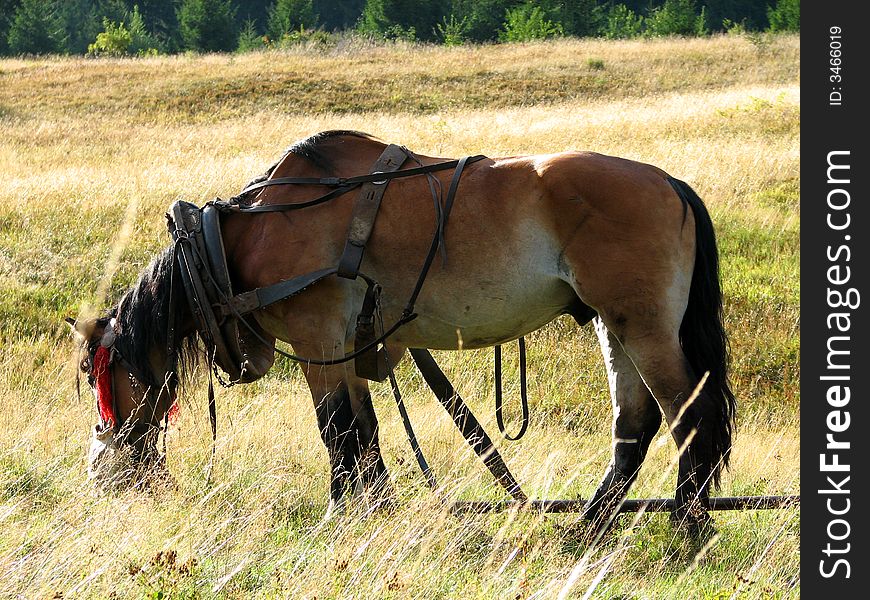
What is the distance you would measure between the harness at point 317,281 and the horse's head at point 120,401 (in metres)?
0.22

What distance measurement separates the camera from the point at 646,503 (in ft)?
13.1

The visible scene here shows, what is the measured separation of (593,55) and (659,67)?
334 cm

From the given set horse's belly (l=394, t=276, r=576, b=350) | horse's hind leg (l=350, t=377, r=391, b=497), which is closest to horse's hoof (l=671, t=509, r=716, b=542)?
horse's belly (l=394, t=276, r=576, b=350)

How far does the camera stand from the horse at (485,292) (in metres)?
4.17

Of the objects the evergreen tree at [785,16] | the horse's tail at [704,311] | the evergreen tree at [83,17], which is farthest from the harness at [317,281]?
the evergreen tree at [83,17]

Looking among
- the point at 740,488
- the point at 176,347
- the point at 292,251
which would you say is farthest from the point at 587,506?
the point at 176,347

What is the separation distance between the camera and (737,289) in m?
8.92

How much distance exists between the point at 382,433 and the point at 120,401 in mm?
1732

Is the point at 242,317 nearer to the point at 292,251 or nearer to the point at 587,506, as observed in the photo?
the point at 292,251

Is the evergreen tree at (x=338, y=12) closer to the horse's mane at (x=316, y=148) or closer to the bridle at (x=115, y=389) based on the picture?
the horse's mane at (x=316, y=148)

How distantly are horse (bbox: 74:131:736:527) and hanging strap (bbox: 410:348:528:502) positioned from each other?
0.35m

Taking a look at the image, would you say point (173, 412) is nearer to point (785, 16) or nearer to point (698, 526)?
point (698, 526)

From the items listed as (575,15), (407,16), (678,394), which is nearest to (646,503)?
(678,394)

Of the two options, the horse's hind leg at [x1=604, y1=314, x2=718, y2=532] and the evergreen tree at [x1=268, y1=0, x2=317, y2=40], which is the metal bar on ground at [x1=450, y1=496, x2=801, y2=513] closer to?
the horse's hind leg at [x1=604, y1=314, x2=718, y2=532]
